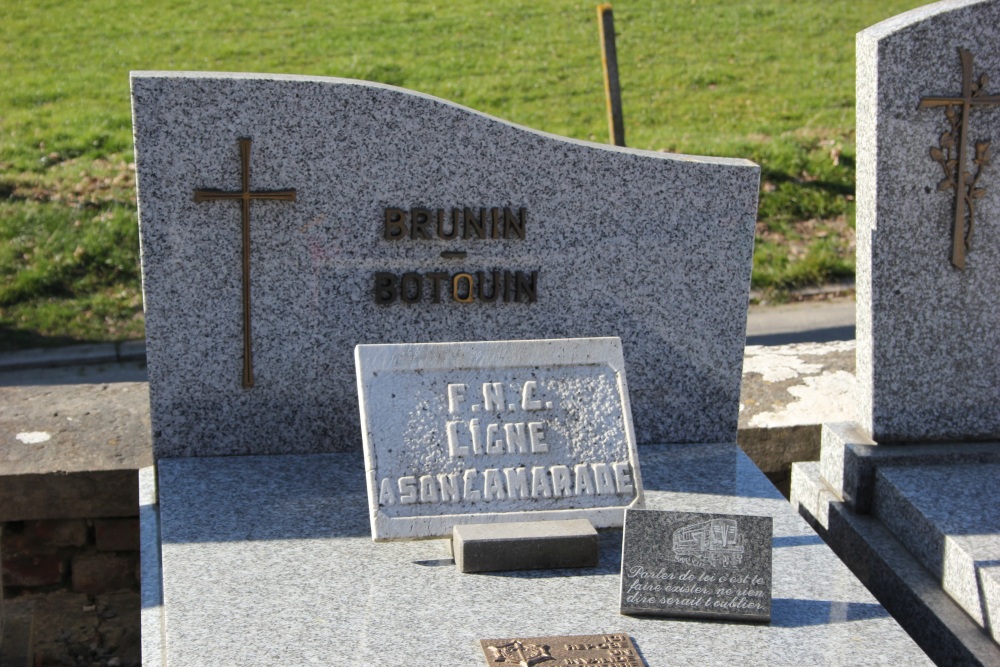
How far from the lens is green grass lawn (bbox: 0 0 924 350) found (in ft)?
Answer: 25.7

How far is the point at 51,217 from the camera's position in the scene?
26.5 feet

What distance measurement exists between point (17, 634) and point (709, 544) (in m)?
2.44

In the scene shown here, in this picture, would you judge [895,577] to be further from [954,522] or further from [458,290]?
[458,290]

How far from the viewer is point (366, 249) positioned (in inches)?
161

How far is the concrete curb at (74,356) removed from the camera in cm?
693

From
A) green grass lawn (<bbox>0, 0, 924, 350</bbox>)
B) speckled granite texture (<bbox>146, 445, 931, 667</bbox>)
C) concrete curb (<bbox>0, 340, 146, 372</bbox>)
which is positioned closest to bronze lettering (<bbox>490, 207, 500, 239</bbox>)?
speckled granite texture (<bbox>146, 445, 931, 667</bbox>)

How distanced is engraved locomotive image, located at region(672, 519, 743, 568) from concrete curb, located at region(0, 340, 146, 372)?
4.72 metres

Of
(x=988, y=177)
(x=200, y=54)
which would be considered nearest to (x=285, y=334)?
(x=988, y=177)

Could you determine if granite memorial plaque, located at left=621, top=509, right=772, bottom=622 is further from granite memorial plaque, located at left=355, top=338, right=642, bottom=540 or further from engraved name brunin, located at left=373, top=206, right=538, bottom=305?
engraved name brunin, located at left=373, top=206, right=538, bottom=305

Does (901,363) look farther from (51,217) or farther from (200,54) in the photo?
(200,54)

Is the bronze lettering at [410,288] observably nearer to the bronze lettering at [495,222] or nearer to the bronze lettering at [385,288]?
the bronze lettering at [385,288]

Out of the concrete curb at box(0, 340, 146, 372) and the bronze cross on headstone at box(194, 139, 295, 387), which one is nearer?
the bronze cross on headstone at box(194, 139, 295, 387)

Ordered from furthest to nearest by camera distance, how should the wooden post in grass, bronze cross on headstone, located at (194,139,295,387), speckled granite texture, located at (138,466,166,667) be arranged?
the wooden post in grass
bronze cross on headstone, located at (194,139,295,387)
speckled granite texture, located at (138,466,166,667)

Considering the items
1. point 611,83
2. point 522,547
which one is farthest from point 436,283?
point 611,83
